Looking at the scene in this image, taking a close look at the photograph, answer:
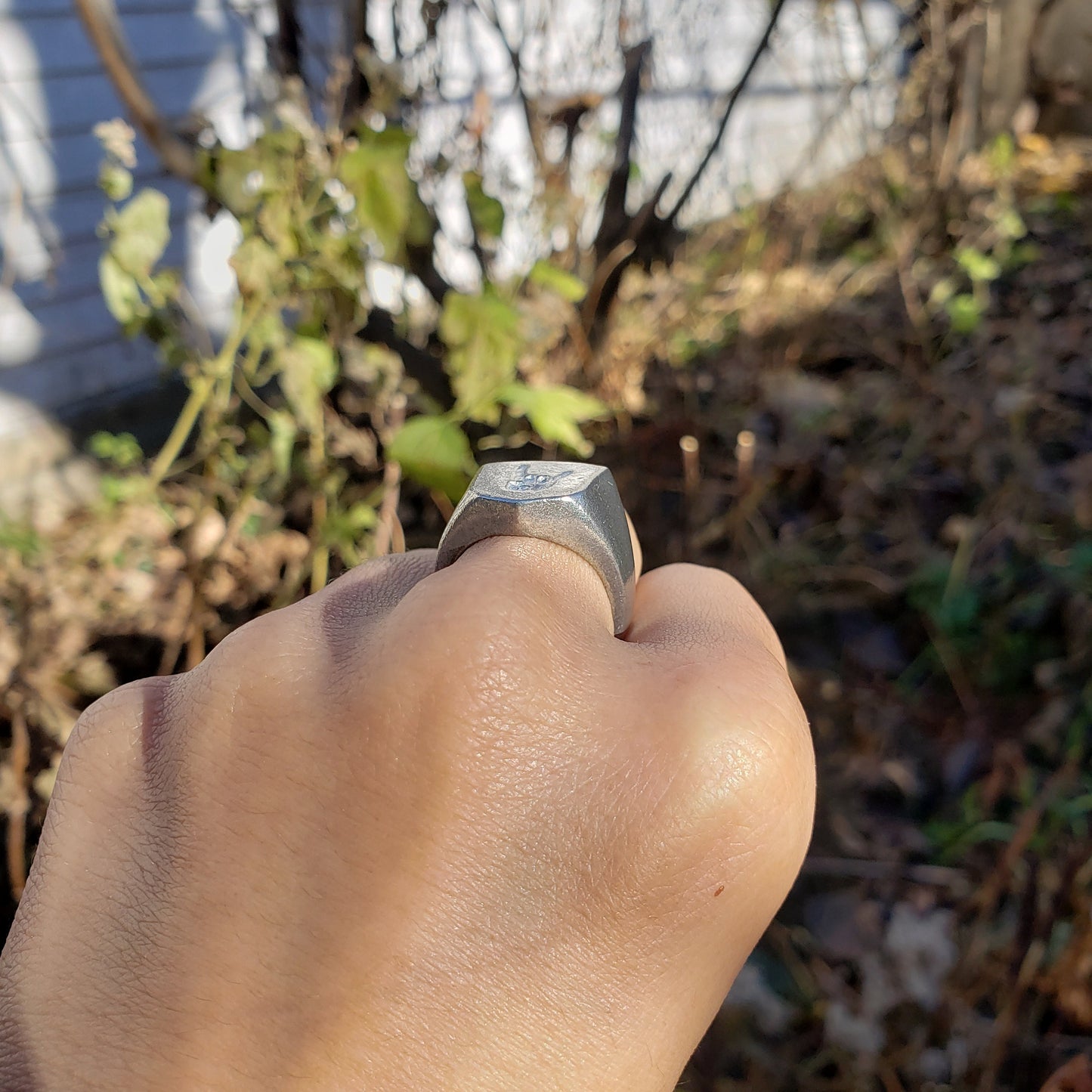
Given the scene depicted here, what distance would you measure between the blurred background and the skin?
72cm

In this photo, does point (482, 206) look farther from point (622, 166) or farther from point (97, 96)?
point (97, 96)

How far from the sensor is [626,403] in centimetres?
239

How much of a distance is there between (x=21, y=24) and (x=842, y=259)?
10.5ft

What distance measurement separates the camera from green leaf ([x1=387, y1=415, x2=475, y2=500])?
1.25 metres

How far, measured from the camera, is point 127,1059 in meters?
0.50

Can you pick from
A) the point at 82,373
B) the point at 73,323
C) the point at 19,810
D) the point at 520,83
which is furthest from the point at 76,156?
the point at 19,810

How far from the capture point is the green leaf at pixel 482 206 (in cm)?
150

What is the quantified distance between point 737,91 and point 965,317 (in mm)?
1344

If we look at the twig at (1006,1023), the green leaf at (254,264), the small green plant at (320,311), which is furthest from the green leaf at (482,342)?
the twig at (1006,1023)

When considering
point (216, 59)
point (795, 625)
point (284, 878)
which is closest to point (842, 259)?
point (795, 625)

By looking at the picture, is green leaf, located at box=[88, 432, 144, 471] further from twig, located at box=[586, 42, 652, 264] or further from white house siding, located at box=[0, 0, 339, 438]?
twig, located at box=[586, 42, 652, 264]

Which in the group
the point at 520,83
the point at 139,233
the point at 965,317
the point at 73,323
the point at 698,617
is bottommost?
the point at 965,317

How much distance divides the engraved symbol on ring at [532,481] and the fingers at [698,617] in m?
0.14

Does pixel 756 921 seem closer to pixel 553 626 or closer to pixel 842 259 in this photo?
A: pixel 553 626
